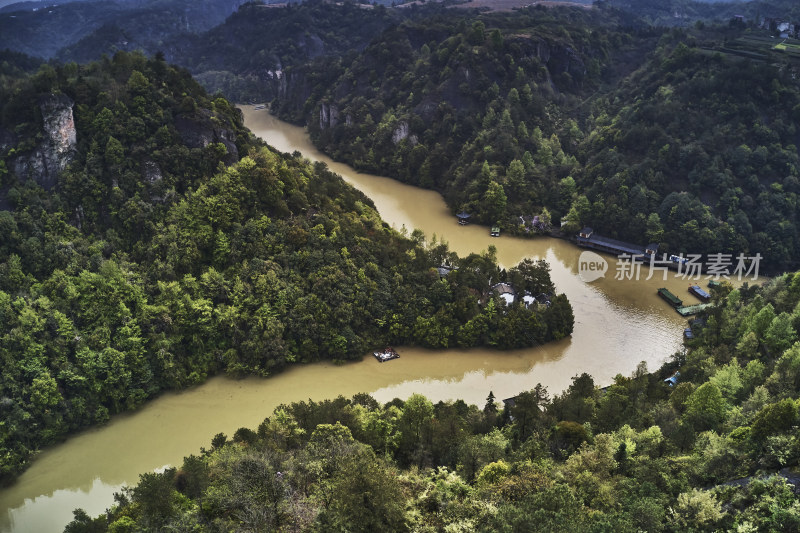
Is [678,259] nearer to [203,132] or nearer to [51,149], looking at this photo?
[203,132]

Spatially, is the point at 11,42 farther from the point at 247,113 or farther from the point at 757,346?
the point at 757,346

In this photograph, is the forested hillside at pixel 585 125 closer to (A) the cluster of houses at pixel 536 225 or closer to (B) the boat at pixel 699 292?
(A) the cluster of houses at pixel 536 225

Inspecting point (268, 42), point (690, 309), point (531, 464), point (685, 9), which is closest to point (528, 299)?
point (690, 309)

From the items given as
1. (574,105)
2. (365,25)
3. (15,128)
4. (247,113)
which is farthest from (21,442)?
(365,25)

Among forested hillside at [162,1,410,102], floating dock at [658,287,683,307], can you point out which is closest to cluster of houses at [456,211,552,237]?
floating dock at [658,287,683,307]

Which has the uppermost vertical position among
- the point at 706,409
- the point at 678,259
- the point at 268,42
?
the point at 268,42

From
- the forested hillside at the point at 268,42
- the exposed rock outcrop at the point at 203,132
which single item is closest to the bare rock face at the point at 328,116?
the forested hillside at the point at 268,42
